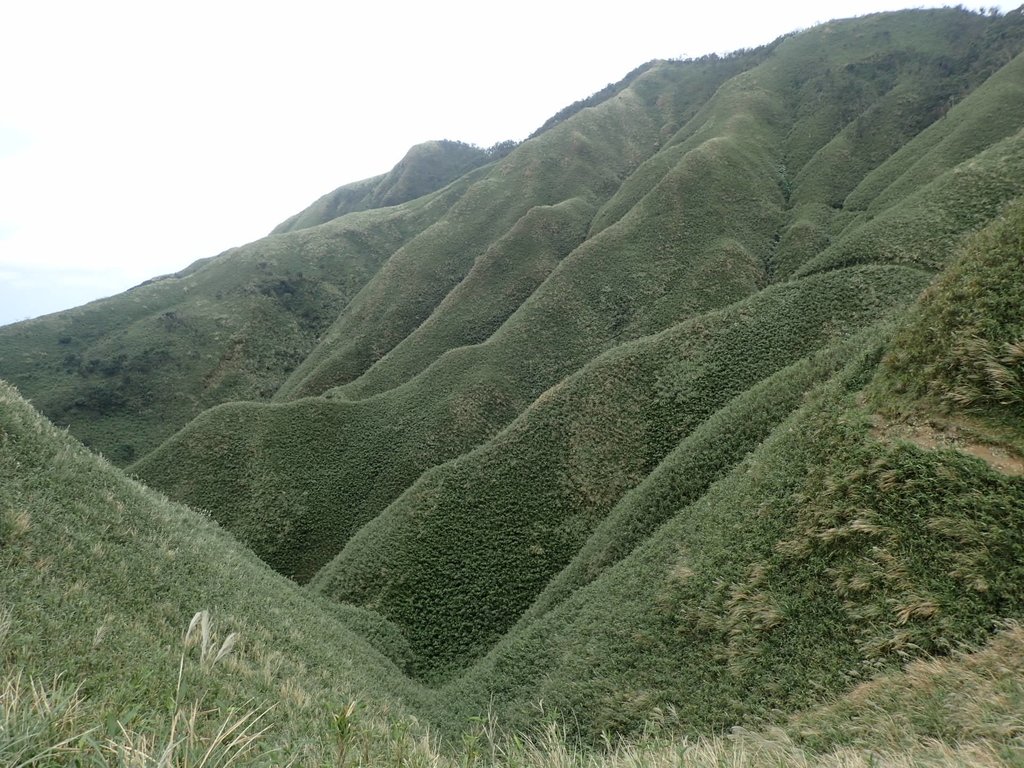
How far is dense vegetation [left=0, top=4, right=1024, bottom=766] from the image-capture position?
7016 millimetres

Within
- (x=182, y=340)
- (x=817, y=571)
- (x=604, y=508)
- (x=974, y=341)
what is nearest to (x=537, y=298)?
(x=604, y=508)

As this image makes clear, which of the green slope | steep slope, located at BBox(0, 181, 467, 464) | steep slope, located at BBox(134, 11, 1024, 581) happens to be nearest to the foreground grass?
the green slope

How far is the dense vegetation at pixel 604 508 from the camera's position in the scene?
702cm

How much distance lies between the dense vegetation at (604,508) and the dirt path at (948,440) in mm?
73

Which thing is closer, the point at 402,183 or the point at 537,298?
the point at 537,298

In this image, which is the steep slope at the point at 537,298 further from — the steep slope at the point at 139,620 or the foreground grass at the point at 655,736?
the foreground grass at the point at 655,736

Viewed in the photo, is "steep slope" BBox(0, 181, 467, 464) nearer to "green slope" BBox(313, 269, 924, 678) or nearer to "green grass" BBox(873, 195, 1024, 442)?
"green slope" BBox(313, 269, 924, 678)

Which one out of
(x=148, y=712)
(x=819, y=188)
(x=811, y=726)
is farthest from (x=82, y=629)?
(x=819, y=188)

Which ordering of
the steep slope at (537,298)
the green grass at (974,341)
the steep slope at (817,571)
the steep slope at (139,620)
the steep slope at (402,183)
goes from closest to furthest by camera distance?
the steep slope at (139,620)
the steep slope at (817,571)
the green grass at (974,341)
the steep slope at (537,298)
the steep slope at (402,183)

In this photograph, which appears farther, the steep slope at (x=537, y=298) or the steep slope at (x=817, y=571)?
the steep slope at (x=537, y=298)

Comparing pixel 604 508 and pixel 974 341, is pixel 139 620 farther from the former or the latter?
pixel 604 508

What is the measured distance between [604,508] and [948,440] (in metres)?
18.2

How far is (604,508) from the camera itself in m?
27.8

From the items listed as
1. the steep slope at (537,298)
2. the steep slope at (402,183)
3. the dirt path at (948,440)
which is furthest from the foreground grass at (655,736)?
the steep slope at (402,183)
